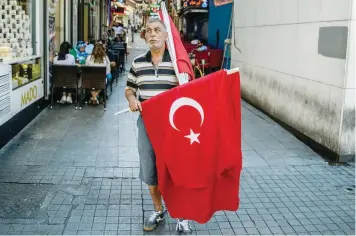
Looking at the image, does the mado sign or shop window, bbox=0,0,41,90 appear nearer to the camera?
the mado sign

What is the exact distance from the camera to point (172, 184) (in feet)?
13.5

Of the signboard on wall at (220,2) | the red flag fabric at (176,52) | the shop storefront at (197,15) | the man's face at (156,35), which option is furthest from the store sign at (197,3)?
the man's face at (156,35)

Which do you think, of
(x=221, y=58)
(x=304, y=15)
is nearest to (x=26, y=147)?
(x=304, y=15)

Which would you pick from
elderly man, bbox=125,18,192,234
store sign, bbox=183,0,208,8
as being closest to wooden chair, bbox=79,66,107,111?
elderly man, bbox=125,18,192,234

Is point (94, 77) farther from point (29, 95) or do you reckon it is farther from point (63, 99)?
point (29, 95)

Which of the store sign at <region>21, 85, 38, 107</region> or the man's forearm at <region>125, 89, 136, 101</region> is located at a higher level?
the man's forearm at <region>125, 89, 136, 101</region>

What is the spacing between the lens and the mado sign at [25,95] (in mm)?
7758

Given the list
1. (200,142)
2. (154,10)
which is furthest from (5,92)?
(154,10)

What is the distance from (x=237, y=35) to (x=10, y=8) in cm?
625

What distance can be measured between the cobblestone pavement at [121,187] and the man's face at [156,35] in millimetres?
1712

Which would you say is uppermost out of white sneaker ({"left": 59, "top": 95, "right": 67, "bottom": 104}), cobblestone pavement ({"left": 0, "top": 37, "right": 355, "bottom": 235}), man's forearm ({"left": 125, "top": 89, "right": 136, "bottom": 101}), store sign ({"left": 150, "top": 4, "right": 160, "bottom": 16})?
store sign ({"left": 150, "top": 4, "right": 160, "bottom": 16})

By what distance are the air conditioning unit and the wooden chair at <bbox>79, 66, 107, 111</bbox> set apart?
10.4ft

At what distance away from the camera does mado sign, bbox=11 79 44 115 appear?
7.76 m

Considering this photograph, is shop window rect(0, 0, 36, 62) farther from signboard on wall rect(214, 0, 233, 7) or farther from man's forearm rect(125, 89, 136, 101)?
signboard on wall rect(214, 0, 233, 7)
